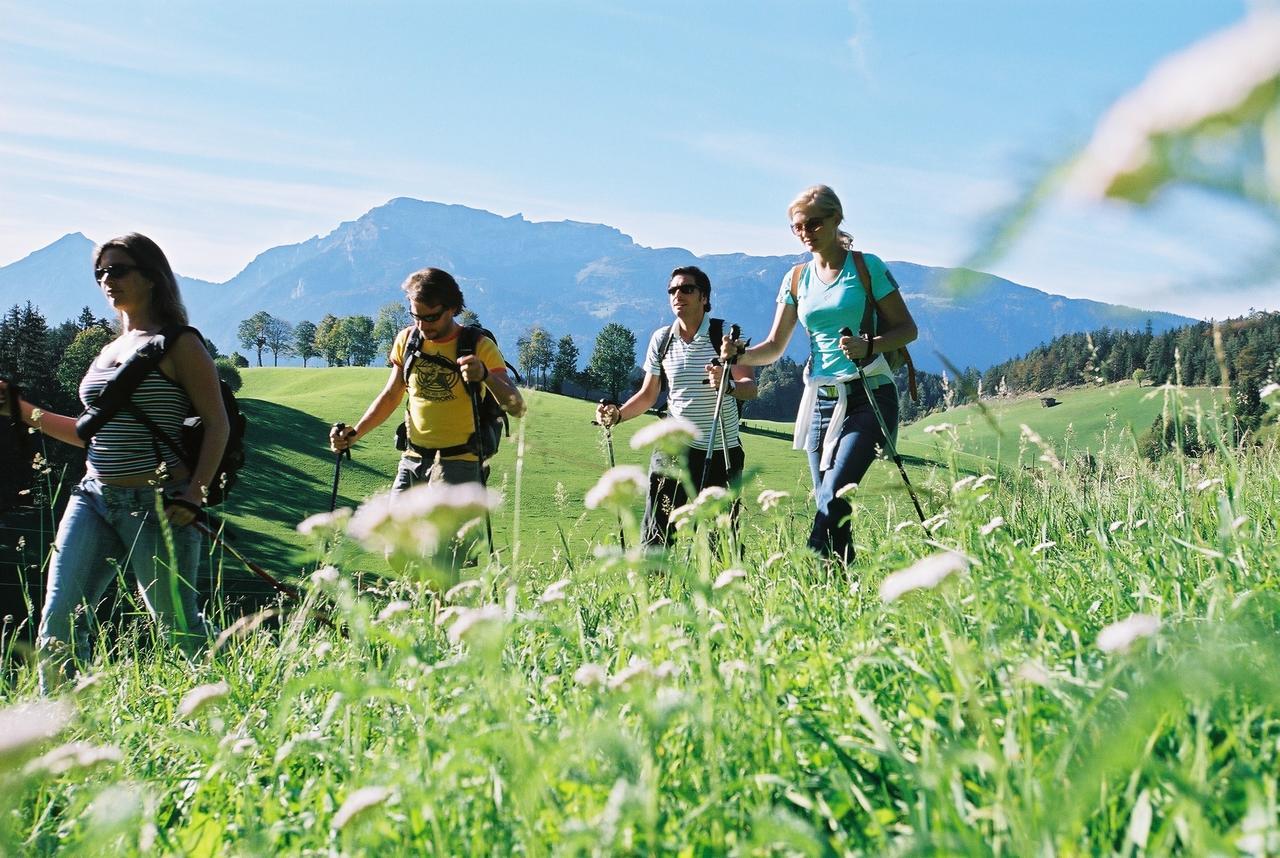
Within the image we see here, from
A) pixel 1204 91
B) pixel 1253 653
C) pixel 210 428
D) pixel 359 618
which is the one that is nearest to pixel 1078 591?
pixel 1253 653

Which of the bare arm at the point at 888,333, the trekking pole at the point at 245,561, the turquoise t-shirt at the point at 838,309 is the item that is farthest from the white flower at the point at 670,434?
the turquoise t-shirt at the point at 838,309

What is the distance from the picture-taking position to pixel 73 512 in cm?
479

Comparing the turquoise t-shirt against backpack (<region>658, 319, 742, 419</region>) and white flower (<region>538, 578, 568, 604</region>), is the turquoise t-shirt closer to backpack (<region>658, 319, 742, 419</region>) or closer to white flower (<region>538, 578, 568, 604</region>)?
backpack (<region>658, 319, 742, 419</region>)

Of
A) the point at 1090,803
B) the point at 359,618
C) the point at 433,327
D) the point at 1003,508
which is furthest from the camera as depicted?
the point at 433,327

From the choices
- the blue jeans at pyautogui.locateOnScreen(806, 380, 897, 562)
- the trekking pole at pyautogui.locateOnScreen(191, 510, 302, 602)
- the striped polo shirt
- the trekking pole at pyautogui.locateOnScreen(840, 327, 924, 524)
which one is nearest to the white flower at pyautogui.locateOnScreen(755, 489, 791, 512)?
the trekking pole at pyautogui.locateOnScreen(840, 327, 924, 524)

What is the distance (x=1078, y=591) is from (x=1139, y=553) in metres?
0.35

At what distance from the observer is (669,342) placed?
23.1ft

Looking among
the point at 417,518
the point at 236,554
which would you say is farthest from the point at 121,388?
the point at 417,518

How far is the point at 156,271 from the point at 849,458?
3783 millimetres

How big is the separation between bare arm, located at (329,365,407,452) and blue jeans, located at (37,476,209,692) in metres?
1.28

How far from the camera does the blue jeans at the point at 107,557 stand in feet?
15.2

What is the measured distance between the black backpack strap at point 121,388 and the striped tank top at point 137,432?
4 cm

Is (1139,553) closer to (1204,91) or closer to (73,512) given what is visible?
(1204,91)

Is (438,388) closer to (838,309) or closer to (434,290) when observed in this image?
(434,290)
